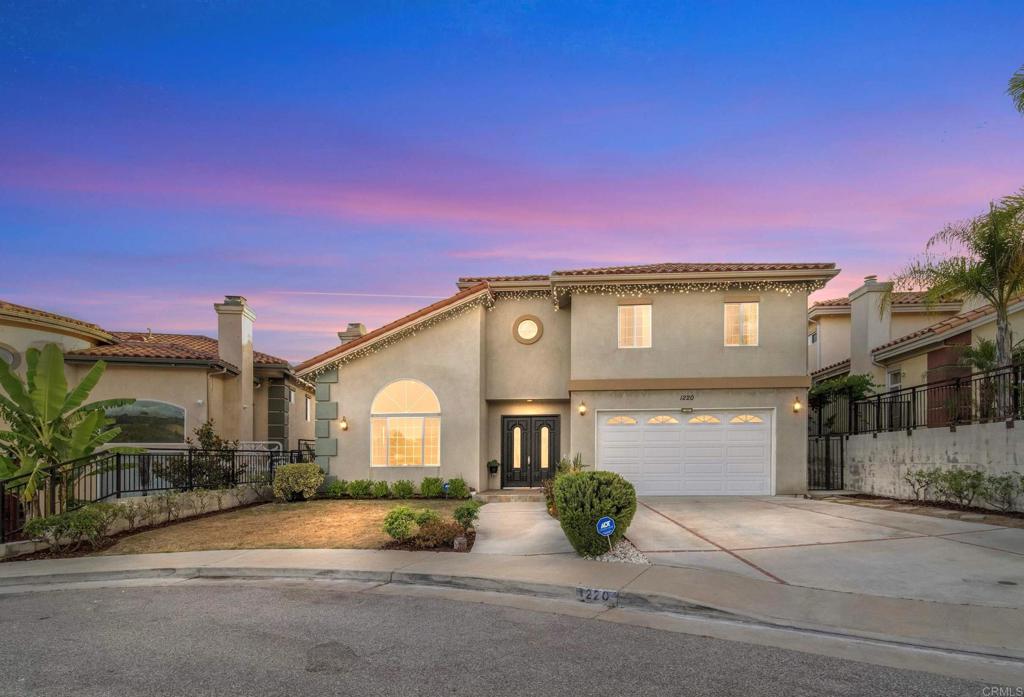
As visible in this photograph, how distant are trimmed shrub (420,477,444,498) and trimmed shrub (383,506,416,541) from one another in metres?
7.21

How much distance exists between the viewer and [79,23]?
44.9 feet

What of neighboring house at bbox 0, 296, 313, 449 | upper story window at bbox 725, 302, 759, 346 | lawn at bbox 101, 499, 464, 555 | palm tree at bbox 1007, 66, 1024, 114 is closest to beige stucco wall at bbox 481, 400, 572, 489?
lawn at bbox 101, 499, 464, 555

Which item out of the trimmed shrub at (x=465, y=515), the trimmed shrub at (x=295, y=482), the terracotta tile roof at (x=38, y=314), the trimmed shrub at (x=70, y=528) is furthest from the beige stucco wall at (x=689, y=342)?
the terracotta tile roof at (x=38, y=314)

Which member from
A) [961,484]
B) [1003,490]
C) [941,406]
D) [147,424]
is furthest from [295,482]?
[941,406]

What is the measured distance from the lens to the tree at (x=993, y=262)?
13352 millimetres

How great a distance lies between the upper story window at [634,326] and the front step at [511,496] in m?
4.96

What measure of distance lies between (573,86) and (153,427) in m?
16.7

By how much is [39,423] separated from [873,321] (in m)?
24.5

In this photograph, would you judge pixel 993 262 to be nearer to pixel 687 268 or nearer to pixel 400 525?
pixel 687 268

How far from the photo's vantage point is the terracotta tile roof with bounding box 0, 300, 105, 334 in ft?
59.2

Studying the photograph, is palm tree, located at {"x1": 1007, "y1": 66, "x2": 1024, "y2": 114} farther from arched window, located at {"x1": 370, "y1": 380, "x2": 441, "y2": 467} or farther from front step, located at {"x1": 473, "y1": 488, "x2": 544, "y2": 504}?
arched window, located at {"x1": 370, "y1": 380, "x2": 441, "y2": 467}

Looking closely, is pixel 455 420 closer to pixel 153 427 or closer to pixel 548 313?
pixel 548 313

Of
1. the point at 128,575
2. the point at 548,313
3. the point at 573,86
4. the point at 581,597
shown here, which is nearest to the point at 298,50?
the point at 573,86

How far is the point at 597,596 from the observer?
7.58m
